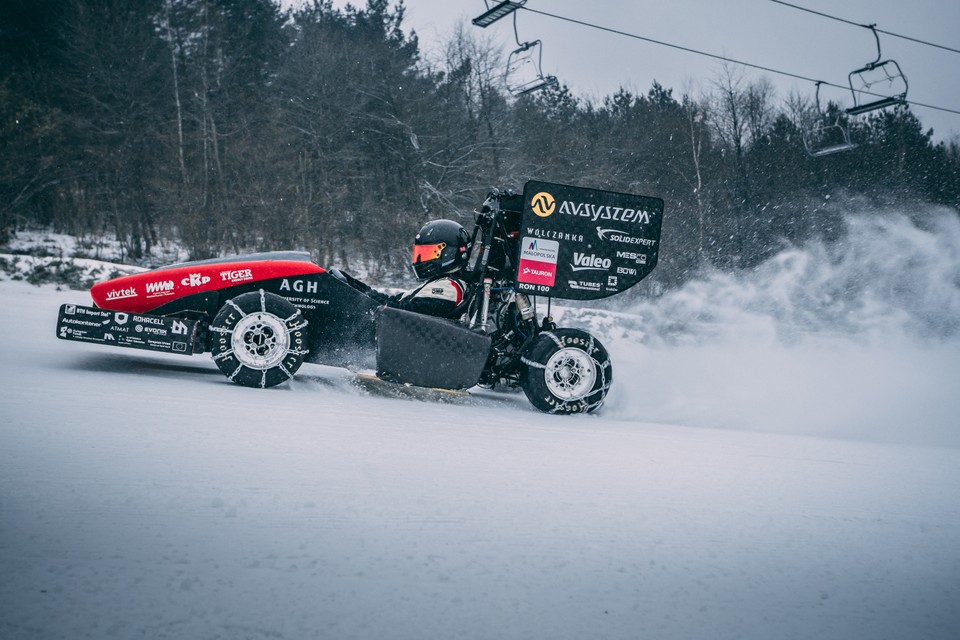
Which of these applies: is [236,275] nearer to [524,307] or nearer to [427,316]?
[427,316]

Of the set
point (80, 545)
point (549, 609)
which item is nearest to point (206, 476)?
point (80, 545)

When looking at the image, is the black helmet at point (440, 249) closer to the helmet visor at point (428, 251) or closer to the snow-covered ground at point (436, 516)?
the helmet visor at point (428, 251)

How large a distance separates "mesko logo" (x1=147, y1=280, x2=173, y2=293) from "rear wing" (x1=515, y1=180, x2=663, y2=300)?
8.63 feet

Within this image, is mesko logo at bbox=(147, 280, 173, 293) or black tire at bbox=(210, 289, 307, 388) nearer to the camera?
black tire at bbox=(210, 289, 307, 388)

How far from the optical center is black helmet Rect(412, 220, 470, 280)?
5211mm

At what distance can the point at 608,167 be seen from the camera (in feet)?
74.4

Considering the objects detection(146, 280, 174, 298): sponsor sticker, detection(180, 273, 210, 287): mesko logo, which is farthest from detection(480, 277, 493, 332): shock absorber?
detection(146, 280, 174, 298): sponsor sticker

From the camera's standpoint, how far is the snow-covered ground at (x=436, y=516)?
167 cm

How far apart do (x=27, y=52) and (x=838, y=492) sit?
87.4ft

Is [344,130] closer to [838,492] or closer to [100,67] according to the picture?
[100,67]

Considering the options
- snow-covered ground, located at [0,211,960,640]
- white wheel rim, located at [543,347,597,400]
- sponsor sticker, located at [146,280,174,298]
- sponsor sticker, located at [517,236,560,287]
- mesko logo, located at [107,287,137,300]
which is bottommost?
snow-covered ground, located at [0,211,960,640]

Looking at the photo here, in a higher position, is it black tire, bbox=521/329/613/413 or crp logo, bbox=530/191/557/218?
crp logo, bbox=530/191/557/218

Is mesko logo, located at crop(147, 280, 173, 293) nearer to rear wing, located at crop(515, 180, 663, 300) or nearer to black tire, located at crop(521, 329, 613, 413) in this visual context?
rear wing, located at crop(515, 180, 663, 300)

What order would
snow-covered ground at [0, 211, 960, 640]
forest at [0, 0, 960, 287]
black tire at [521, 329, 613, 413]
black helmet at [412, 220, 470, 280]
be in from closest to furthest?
snow-covered ground at [0, 211, 960, 640] → black tire at [521, 329, 613, 413] → black helmet at [412, 220, 470, 280] → forest at [0, 0, 960, 287]
